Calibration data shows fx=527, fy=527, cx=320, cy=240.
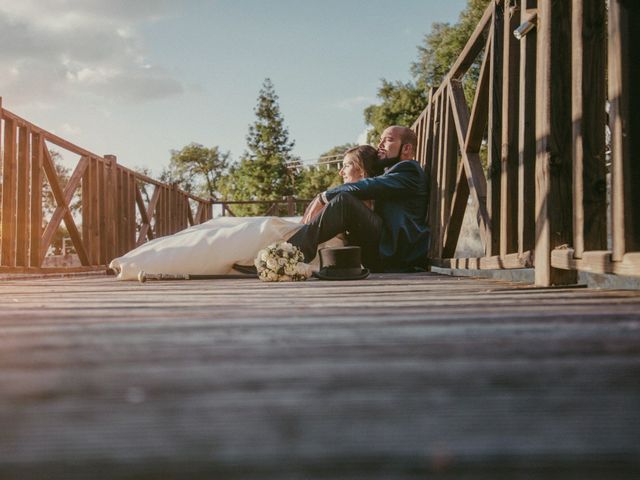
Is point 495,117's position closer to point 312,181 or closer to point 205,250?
point 205,250

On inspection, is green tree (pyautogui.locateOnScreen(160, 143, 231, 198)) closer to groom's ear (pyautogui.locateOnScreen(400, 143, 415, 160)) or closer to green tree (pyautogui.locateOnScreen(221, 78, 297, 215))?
green tree (pyautogui.locateOnScreen(221, 78, 297, 215))

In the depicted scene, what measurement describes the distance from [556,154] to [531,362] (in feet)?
4.66

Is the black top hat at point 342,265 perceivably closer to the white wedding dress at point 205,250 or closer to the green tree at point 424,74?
the white wedding dress at point 205,250

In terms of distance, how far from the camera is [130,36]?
351ft

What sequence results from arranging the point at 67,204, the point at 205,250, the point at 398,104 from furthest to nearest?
the point at 398,104 < the point at 67,204 < the point at 205,250

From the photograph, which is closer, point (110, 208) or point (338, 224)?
point (338, 224)

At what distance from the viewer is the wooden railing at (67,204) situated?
402 cm

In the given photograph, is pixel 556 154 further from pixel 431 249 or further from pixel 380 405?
pixel 431 249

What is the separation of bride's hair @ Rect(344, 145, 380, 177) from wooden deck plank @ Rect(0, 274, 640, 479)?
145 inches

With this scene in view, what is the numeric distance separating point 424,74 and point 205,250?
20.7 meters

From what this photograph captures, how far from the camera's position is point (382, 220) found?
4.10m

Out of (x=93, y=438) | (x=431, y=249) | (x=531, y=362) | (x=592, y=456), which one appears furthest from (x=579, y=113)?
(x=431, y=249)

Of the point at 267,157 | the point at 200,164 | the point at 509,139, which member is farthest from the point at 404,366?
the point at 200,164

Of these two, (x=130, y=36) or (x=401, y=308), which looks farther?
(x=130, y=36)
